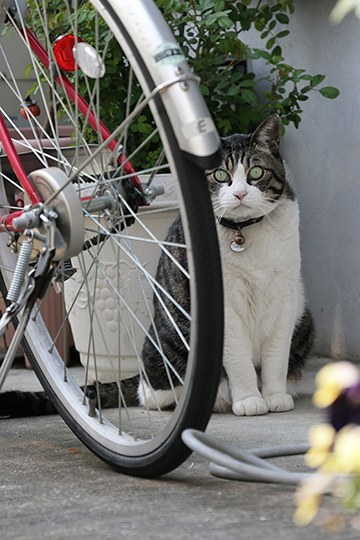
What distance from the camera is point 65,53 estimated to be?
2.14 m

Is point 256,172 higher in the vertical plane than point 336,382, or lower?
higher

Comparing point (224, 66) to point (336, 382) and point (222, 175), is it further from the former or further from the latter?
point (336, 382)

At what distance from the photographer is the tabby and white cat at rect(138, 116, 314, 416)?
289cm

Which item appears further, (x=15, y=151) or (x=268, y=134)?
(x=268, y=134)

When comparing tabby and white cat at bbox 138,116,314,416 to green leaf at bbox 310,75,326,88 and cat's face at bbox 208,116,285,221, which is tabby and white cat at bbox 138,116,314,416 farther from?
green leaf at bbox 310,75,326,88

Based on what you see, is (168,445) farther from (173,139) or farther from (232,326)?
(232,326)

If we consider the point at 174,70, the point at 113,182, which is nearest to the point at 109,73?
the point at 113,182

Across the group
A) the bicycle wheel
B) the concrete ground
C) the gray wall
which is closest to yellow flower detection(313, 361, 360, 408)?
the concrete ground

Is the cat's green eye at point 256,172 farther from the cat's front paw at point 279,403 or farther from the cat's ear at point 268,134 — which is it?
the cat's front paw at point 279,403

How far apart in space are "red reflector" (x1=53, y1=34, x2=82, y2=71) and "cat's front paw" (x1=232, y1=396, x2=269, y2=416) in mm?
1125

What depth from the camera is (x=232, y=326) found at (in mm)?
2930

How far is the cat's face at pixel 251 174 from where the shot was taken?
288 centimetres

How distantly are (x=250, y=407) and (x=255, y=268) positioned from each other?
1.27ft

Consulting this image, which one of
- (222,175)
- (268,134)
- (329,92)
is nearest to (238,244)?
(222,175)
